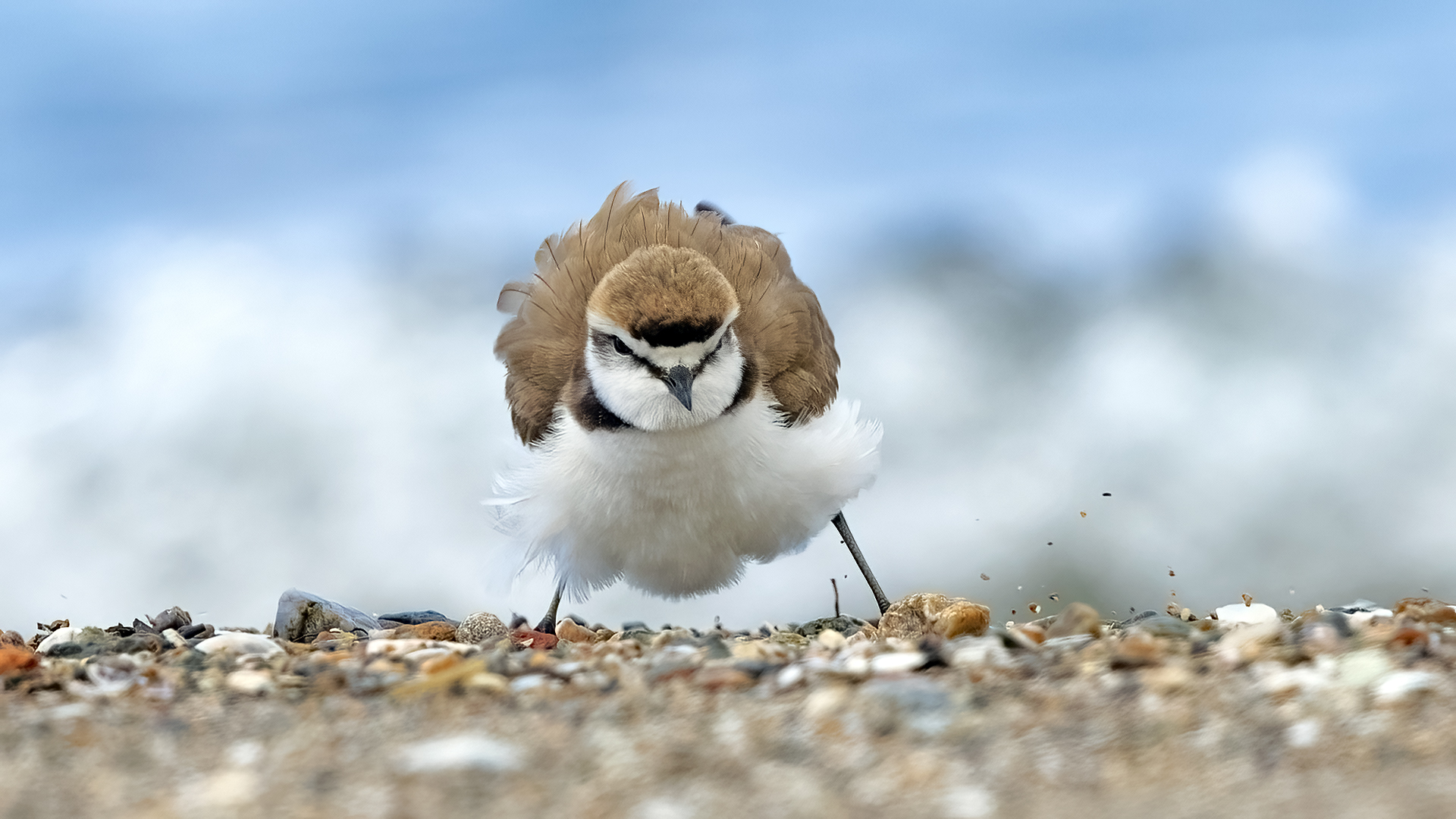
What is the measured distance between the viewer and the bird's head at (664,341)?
4.84m

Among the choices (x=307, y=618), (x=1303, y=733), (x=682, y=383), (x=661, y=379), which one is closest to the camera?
(x=1303, y=733)

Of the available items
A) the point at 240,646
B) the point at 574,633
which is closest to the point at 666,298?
the point at 574,633

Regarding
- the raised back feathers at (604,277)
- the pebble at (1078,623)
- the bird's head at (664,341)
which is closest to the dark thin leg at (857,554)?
the raised back feathers at (604,277)

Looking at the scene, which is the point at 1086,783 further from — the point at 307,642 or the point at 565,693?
the point at 307,642

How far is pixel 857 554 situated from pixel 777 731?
386 centimetres

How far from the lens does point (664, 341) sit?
4.83 meters

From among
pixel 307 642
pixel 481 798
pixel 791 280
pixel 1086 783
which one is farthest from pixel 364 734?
pixel 791 280

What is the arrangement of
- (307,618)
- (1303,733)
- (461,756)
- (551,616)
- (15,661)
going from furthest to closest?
(551,616) < (307,618) < (15,661) < (1303,733) < (461,756)

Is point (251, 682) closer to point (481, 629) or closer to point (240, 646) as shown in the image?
point (240, 646)

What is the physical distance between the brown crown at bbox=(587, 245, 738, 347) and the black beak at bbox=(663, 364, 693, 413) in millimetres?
114

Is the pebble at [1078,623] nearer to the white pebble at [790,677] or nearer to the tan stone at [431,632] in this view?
the white pebble at [790,677]

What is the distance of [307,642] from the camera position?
5703 millimetres

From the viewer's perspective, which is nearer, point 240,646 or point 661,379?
point 240,646

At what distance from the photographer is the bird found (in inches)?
197
